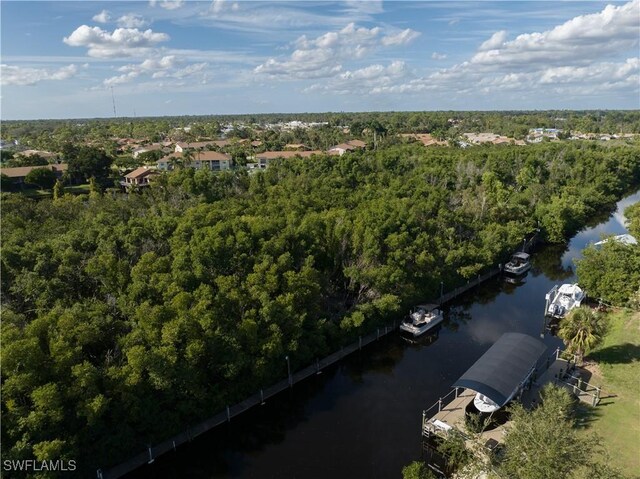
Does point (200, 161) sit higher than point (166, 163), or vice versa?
point (200, 161)

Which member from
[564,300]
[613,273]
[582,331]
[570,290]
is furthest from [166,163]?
[582,331]

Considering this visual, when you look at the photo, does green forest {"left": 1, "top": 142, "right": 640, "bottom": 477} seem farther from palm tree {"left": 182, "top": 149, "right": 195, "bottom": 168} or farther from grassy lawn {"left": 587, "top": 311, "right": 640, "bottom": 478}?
palm tree {"left": 182, "top": 149, "right": 195, "bottom": 168}

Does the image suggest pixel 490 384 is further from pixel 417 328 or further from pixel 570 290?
pixel 570 290

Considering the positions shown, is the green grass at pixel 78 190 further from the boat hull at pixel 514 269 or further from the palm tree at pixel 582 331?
the palm tree at pixel 582 331

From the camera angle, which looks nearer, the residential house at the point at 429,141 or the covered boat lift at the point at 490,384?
the covered boat lift at the point at 490,384

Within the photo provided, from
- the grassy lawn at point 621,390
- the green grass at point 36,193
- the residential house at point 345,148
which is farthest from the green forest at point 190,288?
the residential house at point 345,148

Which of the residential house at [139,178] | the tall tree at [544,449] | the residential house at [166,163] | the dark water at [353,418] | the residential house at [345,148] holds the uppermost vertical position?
the residential house at [345,148]
